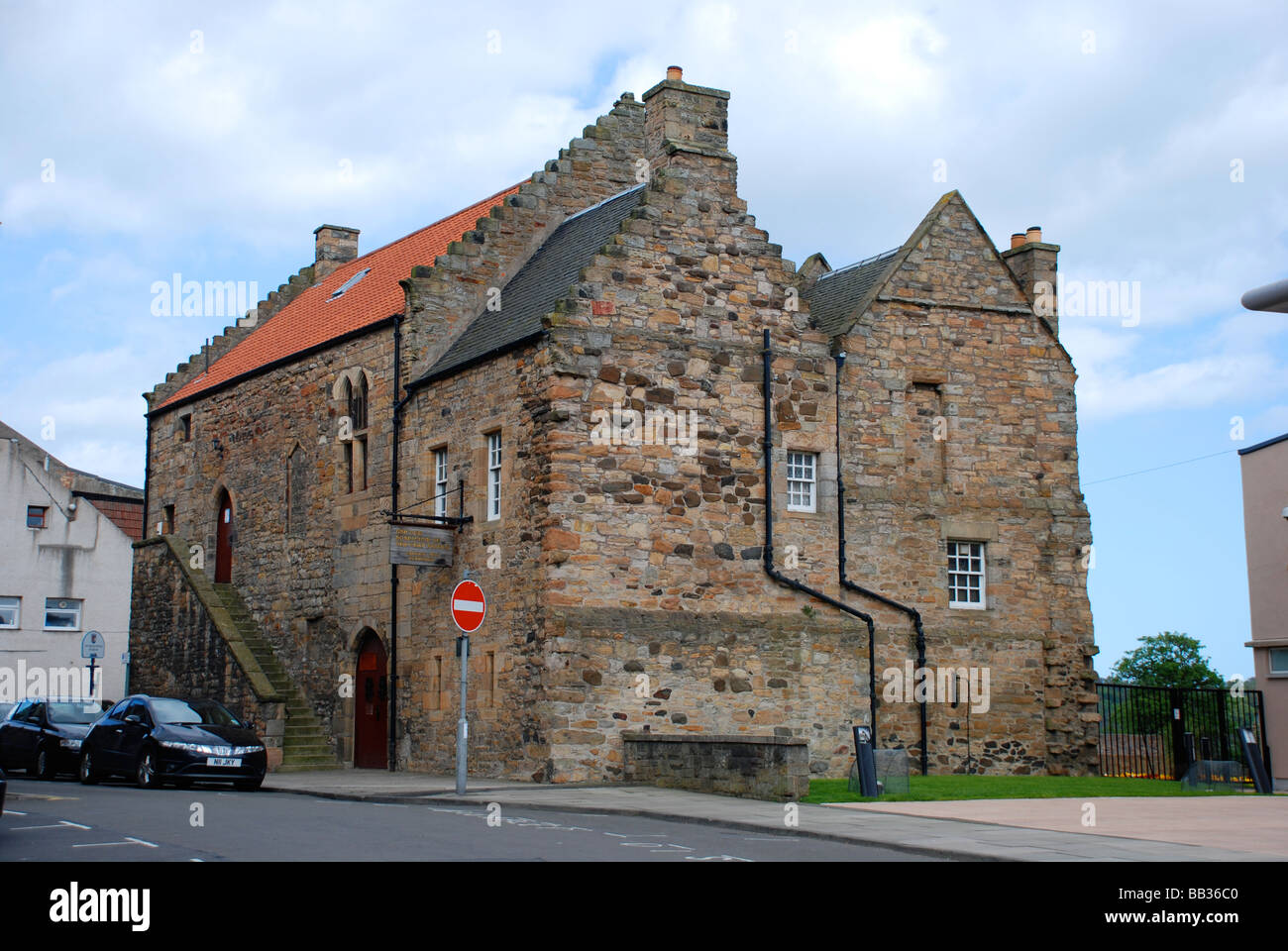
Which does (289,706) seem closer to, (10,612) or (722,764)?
(722,764)

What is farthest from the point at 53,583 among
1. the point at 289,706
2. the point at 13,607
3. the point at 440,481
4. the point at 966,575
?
the point at 966,575

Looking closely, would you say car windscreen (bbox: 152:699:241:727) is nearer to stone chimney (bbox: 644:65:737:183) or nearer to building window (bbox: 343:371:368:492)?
building window (bbox: 343:371:368:492)

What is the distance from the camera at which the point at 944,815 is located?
1675 centimetres

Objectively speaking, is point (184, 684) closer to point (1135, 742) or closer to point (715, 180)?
point (715, 180)

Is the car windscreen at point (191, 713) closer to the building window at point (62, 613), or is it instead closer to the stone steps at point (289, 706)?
the stone steps at point (289, 706)

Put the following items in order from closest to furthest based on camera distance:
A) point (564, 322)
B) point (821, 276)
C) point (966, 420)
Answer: point (564, 322), point (966, 420), point (821, 276)

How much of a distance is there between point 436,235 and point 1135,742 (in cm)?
1905

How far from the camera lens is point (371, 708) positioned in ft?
92.3

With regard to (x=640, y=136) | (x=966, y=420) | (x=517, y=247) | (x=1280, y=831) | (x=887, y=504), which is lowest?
(x=1280, y=831)

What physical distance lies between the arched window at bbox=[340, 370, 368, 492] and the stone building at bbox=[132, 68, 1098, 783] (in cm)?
10

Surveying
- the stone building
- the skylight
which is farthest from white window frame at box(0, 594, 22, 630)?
the stone building

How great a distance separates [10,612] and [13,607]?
209 mm
